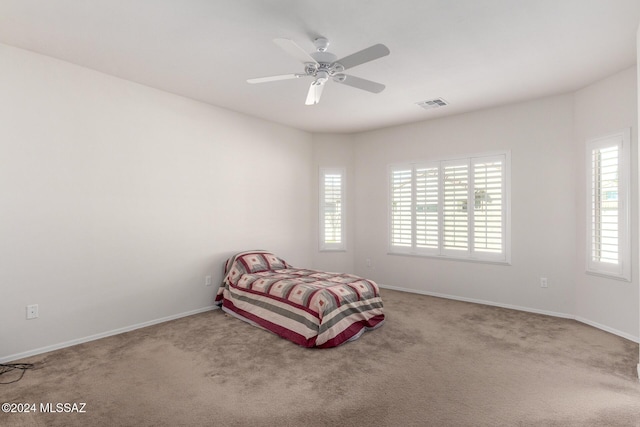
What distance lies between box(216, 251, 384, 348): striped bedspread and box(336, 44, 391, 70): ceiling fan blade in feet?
6.98

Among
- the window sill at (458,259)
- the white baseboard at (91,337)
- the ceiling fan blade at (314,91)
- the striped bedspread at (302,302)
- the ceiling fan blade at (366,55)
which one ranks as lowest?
the white baseboard at (91,337)

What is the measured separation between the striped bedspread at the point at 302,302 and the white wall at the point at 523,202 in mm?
1841

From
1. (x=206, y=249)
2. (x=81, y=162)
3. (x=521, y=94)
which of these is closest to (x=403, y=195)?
(x=521, y=94)

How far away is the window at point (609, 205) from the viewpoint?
11.5ft

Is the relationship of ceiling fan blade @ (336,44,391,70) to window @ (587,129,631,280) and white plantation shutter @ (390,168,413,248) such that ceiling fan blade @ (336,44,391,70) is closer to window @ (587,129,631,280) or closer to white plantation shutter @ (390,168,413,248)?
window @ (587,129,631,280)

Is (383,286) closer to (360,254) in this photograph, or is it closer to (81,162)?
(360,254)

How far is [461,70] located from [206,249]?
375cm

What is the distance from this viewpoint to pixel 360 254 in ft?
20.2

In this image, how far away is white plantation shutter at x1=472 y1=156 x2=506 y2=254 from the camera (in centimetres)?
465

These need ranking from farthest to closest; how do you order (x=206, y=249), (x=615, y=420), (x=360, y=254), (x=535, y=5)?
1. (x=360, y=254)
2. (x=206, y=249)
3. (x=535, y=5)
4. (x=615, y=420)

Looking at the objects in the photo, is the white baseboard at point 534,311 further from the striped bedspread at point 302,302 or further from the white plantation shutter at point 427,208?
the striped bedspread at point 302,302

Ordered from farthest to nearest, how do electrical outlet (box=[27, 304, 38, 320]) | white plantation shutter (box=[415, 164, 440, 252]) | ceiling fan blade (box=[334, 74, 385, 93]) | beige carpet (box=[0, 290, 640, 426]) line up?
white plantation shutter (box=[415, 164, 440, 252]), electrical outlet (box=[27, 304, 38, 320]), ceiling fan blade (box=[334, 74, 385, 93]), beige carpet (box=[0, 290, 640, 426])

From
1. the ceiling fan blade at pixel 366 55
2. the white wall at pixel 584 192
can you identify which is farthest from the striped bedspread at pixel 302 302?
the white wall at pixel 584 192

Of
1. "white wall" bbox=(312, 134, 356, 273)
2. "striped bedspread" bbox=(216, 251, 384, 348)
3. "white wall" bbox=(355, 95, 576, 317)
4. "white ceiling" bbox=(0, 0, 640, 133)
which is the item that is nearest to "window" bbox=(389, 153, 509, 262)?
"white wall" bbox=(355, 95, 576, 317)
